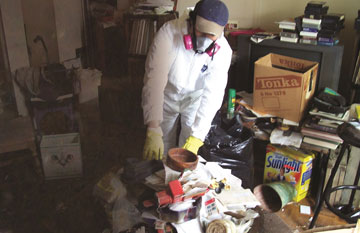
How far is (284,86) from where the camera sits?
7.38 feet

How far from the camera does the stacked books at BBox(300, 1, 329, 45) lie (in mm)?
2275

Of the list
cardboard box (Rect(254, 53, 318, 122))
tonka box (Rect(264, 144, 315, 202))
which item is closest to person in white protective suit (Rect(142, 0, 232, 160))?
cardboard box (Rect(254, 53, 318, 122))

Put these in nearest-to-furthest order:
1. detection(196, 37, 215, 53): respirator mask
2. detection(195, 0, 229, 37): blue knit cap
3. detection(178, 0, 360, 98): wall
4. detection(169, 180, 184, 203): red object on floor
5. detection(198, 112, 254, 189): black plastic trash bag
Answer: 1. detection(169, 180, 184, 203): red object on floor
2. detection(195, 0, 229, 37): blue knit cap
3. detection(196, 37, 215, 53): respirator mask
4. detection(198, 112, 254, 189): black plastic trash bag
5. detection(178, 0, 360, 98): wall

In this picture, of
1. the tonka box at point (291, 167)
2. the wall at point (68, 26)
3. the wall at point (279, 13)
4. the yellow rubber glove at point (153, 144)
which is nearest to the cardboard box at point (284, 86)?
the tonka box at point (291, 167)

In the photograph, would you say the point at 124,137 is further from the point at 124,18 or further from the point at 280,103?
the point at 280,103

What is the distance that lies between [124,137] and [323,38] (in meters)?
1.77

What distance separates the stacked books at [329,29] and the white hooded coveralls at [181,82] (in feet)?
2.49

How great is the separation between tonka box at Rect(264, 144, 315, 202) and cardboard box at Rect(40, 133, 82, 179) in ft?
4.34

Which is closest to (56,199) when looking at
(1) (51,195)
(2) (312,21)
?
(1) (51,195)

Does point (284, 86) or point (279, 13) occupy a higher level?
point (279, 13)

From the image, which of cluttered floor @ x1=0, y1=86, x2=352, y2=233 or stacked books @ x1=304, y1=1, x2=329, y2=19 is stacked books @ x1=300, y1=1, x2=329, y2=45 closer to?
stacked books @ x1=304, y1=1, x2=329, y2=19

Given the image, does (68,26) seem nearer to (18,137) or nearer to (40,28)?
(40,28)

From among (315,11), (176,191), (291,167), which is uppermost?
(315,11)

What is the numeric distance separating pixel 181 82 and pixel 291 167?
3.27 ft
